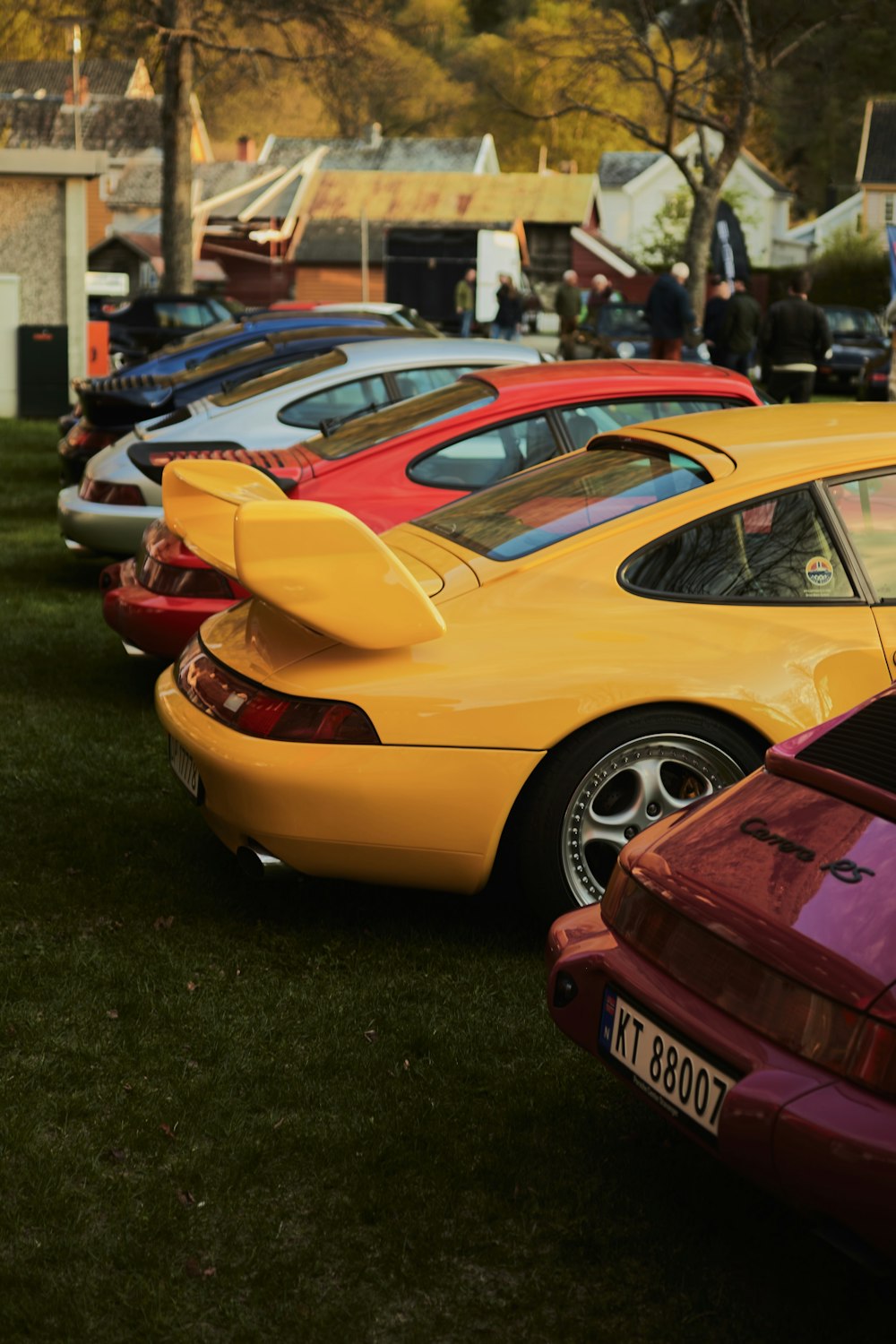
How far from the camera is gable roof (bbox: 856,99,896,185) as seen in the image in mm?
69500

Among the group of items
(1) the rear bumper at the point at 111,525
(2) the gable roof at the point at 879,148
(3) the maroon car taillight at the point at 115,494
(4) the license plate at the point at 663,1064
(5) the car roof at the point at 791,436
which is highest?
(2) the gable roof at the point at 879,148

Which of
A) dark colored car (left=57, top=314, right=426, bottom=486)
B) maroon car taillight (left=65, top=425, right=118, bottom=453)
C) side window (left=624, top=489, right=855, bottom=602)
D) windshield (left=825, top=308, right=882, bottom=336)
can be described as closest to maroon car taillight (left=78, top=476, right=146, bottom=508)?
dark colored car (left=57, top=314, right=426, bottom=486)

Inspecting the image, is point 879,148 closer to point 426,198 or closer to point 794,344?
point 426,198

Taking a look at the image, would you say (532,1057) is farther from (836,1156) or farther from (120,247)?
(120,247)

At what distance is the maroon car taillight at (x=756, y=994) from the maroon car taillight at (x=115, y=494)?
20.3 feet

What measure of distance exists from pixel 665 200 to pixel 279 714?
72.1 m

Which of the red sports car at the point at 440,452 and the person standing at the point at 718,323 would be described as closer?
the red sports car at the point at 440,452

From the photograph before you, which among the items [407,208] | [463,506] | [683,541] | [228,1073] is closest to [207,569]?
[463,506]

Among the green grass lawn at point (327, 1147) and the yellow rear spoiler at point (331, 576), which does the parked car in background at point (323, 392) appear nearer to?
the green grass lawn at point (327, 1147)

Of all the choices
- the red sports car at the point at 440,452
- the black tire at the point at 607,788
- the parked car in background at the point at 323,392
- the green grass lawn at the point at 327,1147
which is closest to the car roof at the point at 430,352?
the parked car in background at the point at 323,392

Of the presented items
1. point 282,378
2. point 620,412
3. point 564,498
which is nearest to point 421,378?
point 282,378

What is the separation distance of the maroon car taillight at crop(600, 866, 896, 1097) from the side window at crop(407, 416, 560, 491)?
4021 mm

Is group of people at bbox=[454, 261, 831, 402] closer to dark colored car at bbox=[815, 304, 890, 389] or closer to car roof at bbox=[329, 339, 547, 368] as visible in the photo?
car roof at bbox=[329, 339, 547, 368]

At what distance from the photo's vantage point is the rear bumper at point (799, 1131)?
2.43 metres
